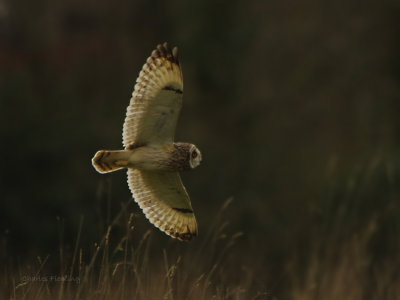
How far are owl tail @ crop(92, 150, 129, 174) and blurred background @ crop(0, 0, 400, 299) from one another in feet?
9.63

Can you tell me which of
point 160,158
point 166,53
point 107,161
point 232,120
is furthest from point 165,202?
point 232,120

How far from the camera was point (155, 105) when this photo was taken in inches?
123

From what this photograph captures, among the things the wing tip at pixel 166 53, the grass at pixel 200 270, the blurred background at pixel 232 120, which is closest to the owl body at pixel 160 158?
the grass at pixel 200 270

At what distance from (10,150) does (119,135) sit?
5.06 ft

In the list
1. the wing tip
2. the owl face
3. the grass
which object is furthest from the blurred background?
the wing tip

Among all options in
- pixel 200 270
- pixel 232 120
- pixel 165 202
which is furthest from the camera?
pixel 232 120

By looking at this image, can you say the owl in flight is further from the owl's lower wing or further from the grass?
the grass

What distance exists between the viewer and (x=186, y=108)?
1116 cm

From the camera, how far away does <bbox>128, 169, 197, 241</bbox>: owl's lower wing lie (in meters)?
3.35

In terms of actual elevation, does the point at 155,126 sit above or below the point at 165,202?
above

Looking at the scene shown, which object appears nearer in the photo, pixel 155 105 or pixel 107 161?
pixel 107 161

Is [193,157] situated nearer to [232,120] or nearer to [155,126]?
[155,126]

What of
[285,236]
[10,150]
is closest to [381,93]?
[285,236]

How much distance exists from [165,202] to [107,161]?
527 mm
